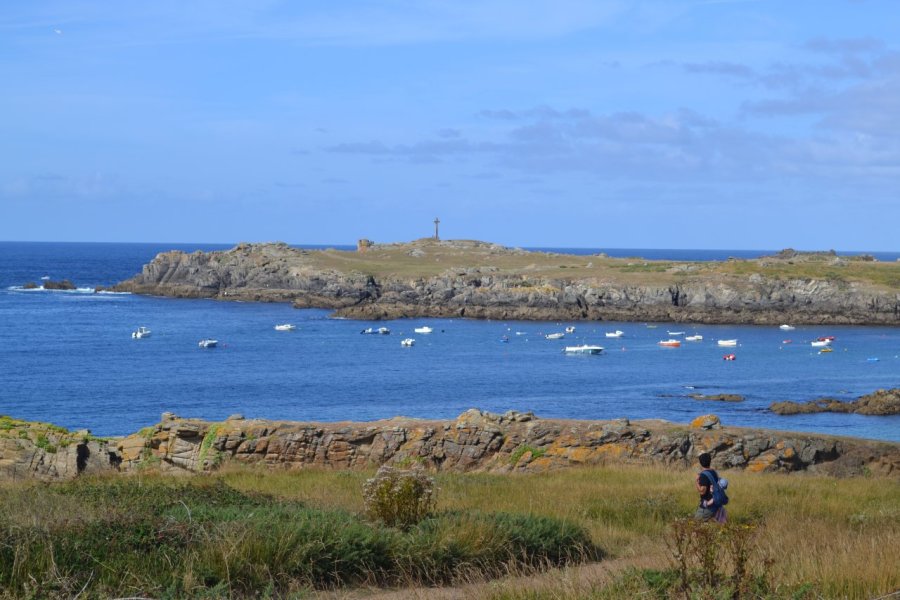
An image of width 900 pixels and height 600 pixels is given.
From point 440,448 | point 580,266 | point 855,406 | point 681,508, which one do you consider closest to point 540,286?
point 580,266

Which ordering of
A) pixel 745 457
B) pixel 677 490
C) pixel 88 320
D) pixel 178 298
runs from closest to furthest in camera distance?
pixel 677 490 → pixel 745 457 → pixel 88 320 → pixel 178 298

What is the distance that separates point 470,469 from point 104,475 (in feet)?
23.9

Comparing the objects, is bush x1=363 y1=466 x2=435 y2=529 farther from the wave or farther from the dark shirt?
the wave

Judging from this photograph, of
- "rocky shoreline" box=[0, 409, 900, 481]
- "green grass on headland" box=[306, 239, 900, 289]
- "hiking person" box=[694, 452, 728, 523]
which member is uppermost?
"green grass on headland" box=[306, 239, 900, 289]

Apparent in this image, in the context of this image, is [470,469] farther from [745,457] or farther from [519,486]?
[745,457]

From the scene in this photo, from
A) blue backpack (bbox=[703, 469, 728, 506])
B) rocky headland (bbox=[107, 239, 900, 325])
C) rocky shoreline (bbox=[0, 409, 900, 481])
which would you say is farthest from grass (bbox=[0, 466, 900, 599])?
rocky headland (bbox=[107, 239, 900, 325])

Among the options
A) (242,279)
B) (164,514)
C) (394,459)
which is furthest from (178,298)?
(164,514)

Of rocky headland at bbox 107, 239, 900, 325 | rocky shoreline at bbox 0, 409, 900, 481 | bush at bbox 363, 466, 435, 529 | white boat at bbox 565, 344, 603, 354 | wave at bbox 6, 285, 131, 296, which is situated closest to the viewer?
bush at bbox 363, 466, 435, 529

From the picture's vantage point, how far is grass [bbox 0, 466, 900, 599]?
840 centimetres

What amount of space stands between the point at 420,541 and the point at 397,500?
1.30 m

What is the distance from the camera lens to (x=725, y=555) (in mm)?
9359

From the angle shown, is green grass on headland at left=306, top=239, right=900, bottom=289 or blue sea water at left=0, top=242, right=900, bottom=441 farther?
green grass on headland at left=306, top=239, right=900, bottom=289

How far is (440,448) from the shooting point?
2098 cm

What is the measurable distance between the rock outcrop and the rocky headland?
51.0 metres
